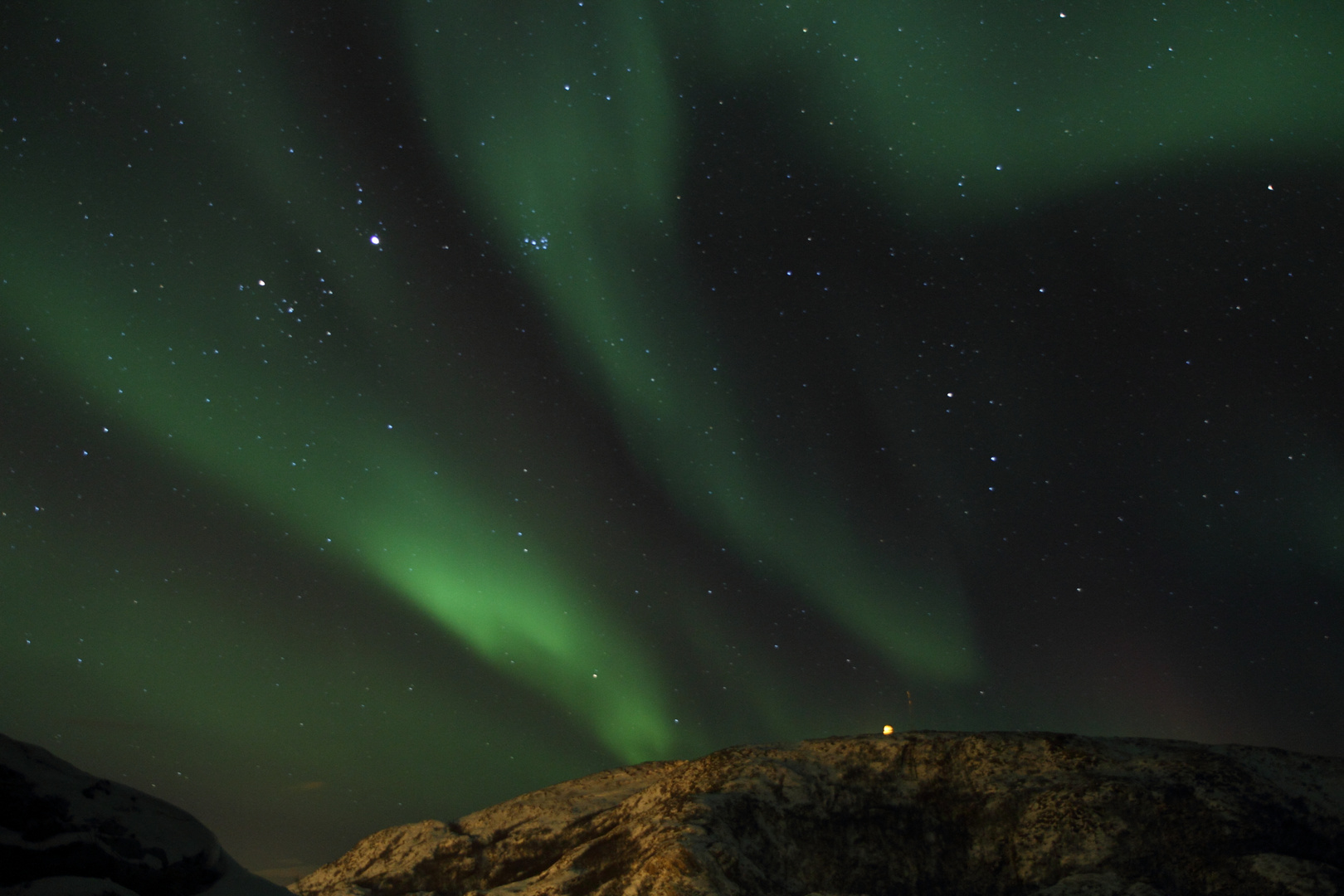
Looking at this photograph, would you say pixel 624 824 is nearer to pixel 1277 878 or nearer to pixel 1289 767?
pixel 1277 878

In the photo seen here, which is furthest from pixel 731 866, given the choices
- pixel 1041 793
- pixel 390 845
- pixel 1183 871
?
pixel 390 845

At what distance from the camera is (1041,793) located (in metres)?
21.3

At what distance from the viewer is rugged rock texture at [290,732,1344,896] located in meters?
18.8

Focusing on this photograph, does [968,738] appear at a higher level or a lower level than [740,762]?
higher

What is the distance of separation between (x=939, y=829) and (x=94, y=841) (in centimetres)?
2142

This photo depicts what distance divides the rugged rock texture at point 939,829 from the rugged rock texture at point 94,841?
467 inches

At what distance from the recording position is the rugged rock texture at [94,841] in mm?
6641

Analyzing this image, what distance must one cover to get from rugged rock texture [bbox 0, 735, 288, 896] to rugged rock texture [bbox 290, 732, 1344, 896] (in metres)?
11.9

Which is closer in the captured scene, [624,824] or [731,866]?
[731,866]

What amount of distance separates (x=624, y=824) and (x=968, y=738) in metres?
11.5

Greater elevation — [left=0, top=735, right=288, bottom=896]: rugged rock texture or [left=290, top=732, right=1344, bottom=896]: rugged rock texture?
[left=290, top=732, right=1344, bottom=896]: rugged rock texture

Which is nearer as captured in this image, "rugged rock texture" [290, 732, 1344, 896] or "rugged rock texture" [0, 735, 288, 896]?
"rugged rock texture" [0, 735, 288, 896]

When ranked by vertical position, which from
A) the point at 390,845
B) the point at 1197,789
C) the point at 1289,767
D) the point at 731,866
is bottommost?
the point at 390,845

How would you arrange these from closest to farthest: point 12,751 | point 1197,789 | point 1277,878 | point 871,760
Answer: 1. point 12,751
2. point 1277,878
3. point 1197,789
4. point 871,760
